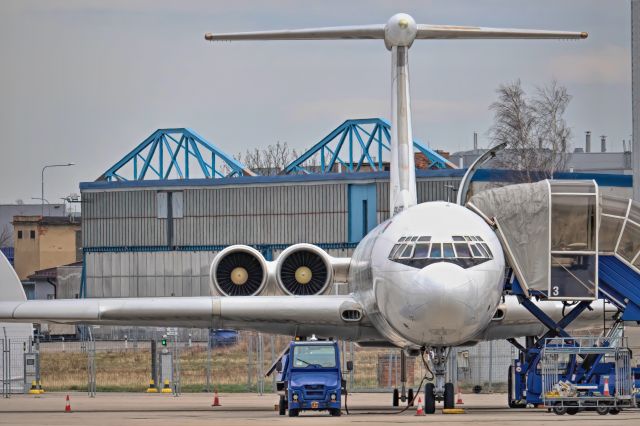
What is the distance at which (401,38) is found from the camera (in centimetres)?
3772

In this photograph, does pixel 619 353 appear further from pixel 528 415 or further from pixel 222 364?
pixel 222 364

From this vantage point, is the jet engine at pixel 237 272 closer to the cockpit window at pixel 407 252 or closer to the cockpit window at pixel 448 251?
the cockpit window at pixel 407 252

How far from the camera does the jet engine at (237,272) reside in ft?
115

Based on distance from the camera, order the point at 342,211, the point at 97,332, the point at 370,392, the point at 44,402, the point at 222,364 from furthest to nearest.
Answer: the point at 97,332 < the point at 342,211 < the point at 222,364 < the point at 370,392 < the point at 44,402

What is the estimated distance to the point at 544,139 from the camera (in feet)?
227

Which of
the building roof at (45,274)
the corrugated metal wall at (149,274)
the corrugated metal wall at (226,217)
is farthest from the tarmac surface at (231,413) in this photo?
the building roof at (45,274)

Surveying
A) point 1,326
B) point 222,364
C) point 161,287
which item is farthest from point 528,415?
point 161,287

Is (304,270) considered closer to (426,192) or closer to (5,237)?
(426,192)

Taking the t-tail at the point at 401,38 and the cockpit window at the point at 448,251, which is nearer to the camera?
the cockpit window at the point at 448,251

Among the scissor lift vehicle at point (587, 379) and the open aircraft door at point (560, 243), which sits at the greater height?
the open aircraft door at point (560, 243)

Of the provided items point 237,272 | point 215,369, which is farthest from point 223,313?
point 215,369

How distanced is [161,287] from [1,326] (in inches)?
1375

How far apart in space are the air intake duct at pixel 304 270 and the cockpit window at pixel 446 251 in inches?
293

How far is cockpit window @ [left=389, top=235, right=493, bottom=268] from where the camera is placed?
27062 mm
